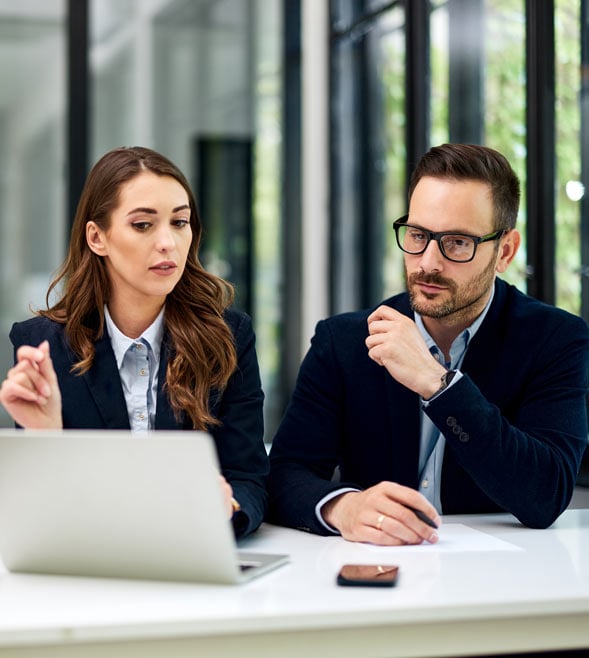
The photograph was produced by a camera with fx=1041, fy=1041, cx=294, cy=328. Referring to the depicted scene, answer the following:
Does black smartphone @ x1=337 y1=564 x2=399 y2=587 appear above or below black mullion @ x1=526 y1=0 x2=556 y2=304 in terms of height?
below

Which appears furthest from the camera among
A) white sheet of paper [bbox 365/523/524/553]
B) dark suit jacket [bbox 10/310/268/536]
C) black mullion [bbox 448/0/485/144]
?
black mullion [bbox 448/0/485/144]

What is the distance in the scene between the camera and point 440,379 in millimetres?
1851

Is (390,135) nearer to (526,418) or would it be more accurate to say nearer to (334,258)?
(334,258)

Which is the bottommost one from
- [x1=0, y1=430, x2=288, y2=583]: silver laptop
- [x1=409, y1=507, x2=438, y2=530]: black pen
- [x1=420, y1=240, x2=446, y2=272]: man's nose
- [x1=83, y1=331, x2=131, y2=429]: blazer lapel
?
[x1=409, y1=507, x2=438, y2=530]: black pen

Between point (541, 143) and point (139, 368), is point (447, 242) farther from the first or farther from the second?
point (541, 143)

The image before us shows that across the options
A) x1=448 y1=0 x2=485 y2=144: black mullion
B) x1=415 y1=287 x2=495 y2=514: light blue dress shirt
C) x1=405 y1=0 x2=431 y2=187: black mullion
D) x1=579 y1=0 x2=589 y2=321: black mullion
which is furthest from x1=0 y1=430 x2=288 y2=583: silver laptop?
x1=405 y1=0 x2=431 y2=187: black mullion

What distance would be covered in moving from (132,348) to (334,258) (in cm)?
440

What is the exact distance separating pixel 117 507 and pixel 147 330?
74 cm

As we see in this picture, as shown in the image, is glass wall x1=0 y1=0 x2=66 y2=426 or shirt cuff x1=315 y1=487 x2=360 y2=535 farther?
glass wall x1=0 y1=0 x2=66 y2=426

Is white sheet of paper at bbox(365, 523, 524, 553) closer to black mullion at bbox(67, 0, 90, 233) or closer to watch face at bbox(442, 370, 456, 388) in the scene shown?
watch face at bbox(442, 370, 456, 388)

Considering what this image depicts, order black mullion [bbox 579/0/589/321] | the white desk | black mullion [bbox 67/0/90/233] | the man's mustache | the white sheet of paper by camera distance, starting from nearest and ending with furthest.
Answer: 1. the white desk
2. the white sheet of paper
3. the man's mustache
4. black mullion [bbox 579/0/589/321]
5. black mullion [bbox 67/0/90/233]

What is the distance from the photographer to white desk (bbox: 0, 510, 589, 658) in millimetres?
1210

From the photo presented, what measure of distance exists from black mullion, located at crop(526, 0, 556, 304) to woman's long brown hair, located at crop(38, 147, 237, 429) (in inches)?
81.6

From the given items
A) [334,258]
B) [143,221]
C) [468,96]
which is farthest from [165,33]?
[143,221]
